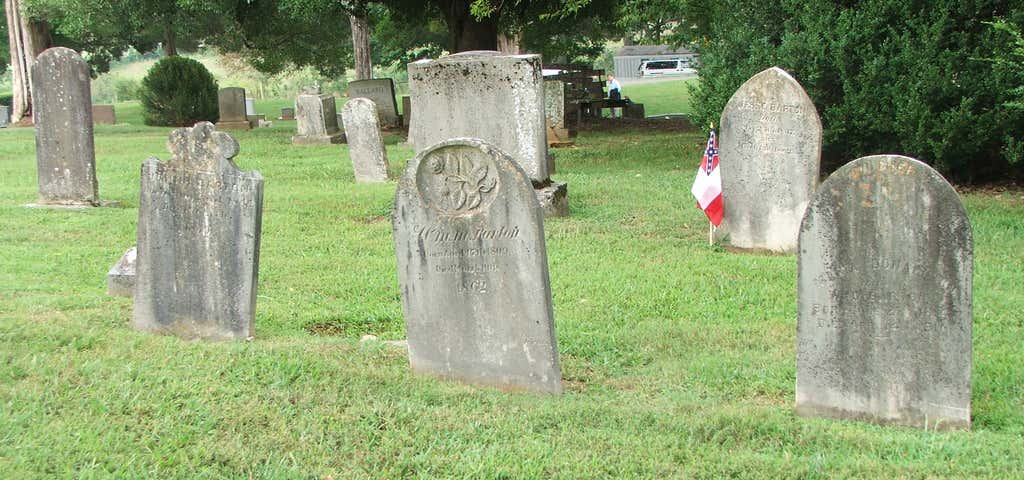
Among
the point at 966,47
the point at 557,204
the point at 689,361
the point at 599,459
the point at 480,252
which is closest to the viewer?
the point at 599,459

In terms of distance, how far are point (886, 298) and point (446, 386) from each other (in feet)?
7.59

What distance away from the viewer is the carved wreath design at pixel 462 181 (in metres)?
5.62

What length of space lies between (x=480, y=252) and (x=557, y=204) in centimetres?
593

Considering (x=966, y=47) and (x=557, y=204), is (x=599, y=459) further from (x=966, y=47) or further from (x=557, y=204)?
(x=966, y=47)

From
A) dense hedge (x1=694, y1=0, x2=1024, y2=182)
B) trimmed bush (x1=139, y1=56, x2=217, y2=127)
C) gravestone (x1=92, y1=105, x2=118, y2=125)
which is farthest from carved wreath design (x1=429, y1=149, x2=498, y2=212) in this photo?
gravestone (x1=92, y1=105, x2=118, y2=125)

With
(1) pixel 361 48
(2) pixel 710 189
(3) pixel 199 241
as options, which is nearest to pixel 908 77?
(2) pixel 710 189

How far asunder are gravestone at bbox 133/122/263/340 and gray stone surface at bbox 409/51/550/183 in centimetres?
519

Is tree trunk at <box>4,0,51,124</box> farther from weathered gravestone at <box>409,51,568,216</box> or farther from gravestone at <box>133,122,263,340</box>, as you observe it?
gravestone at <box>133,122,263,340</box>

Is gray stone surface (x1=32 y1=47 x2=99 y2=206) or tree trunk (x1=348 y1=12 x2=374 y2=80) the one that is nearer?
gray stone surface (x1=32 y1=47 x2=99 y2=206)

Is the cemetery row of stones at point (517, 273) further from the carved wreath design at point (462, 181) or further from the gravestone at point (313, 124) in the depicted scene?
the gravestone at point (313, 124)

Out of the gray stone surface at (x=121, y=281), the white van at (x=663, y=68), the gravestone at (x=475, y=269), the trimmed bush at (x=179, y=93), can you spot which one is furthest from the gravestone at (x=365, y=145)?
the white van at (x=663, y=68)

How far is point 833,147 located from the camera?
14547 millimetres

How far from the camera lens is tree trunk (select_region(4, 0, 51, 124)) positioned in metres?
28.2

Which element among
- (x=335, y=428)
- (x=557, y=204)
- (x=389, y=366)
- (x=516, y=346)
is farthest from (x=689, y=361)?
(x=557, y=204)
